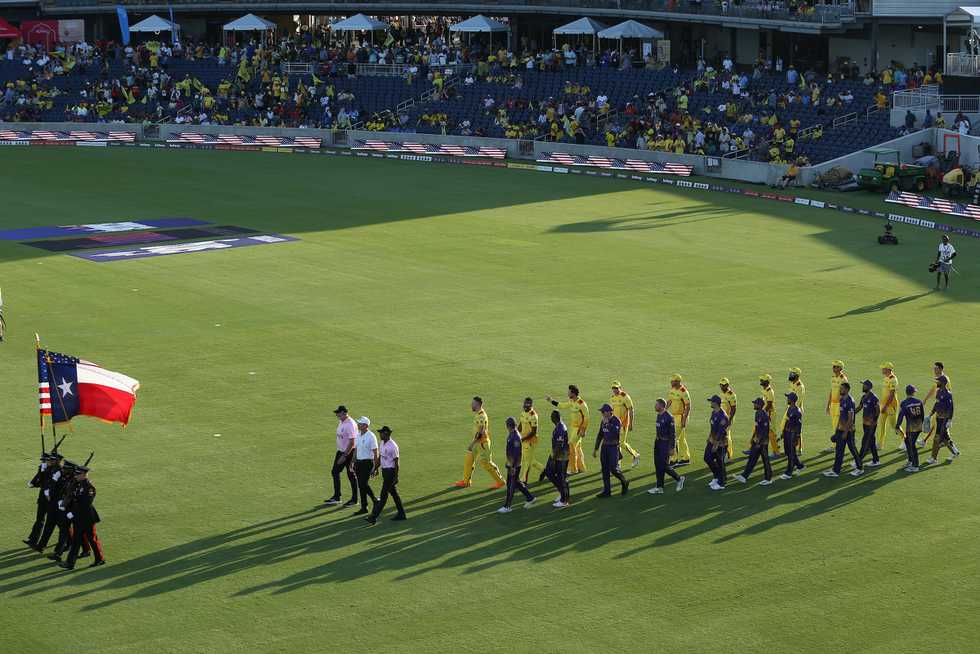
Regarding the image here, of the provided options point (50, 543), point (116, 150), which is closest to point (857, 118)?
point (116, 150)

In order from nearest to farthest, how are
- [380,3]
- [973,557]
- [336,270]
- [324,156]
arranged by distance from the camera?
[973,557], [336,270], [324,156], [380,3]

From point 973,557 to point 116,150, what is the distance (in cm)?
5571

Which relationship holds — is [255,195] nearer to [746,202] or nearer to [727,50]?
[746,202]

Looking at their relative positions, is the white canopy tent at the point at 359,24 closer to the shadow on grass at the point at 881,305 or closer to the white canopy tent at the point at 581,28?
the white canopy tent at the point at 581,28

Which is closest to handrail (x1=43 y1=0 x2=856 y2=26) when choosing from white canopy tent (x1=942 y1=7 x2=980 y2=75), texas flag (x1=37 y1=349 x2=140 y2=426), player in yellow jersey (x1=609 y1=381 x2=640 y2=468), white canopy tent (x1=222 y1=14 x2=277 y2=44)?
white canopy tent (x1=222 y1=14 x2=277 y2=44)

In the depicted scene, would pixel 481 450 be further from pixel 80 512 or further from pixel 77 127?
pixel 77 127

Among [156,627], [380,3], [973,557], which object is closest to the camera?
[156,627]

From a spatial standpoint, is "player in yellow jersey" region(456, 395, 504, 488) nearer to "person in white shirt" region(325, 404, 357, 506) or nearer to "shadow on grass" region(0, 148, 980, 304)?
"person in white shirt" region(325, 404, 357, 506)

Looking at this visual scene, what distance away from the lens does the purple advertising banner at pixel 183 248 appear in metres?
42.7

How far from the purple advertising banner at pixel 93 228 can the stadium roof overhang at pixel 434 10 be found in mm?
32692

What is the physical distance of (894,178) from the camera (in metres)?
54.3

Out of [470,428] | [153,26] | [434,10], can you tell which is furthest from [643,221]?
[153,26]

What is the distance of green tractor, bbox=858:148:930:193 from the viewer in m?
54.2

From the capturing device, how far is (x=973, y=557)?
19266mm
